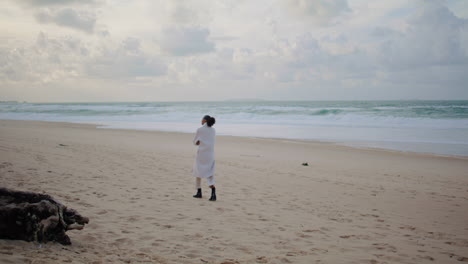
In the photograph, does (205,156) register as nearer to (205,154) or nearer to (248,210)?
(205,154)

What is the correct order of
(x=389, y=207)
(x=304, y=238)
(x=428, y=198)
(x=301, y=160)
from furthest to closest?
1. (x=301, y=160)
2. (x=428, y=198)
3. (x=389, y=207)
4. (x=304, y=238)

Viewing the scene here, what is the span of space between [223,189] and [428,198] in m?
4.55

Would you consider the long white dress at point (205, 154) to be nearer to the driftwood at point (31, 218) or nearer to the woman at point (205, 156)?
the woman at point (205, 156)

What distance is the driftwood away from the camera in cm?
319

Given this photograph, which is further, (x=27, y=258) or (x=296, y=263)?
(x=296, y=263)

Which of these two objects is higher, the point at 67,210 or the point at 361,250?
the point at 67,210

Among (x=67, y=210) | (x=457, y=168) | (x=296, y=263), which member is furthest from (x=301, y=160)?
(x=67, y=210)

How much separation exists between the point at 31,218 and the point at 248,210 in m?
3.36

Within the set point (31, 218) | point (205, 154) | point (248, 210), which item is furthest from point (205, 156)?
point (31, 218)

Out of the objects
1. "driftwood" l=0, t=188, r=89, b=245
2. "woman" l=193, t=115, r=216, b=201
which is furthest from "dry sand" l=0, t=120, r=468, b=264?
"woman" l=193, t=115, r=216, b=201

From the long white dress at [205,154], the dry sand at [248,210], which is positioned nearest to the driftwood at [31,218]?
the dry sand at [248,210]

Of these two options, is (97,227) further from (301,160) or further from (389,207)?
(301,160)

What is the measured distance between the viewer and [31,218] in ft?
10.6

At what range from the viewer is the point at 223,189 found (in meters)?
7.19
